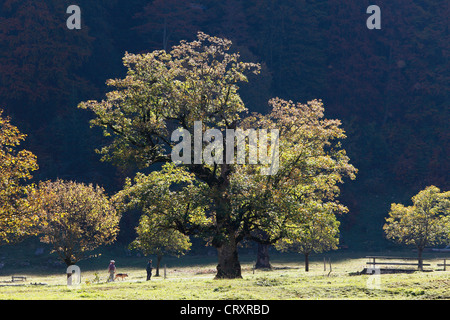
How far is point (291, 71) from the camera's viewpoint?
79.9m

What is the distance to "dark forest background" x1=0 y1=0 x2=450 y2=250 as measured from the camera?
220 ft

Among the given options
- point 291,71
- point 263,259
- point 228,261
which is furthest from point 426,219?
point 291,71

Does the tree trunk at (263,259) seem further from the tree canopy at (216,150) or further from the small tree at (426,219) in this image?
the tree canopy at (216,150)

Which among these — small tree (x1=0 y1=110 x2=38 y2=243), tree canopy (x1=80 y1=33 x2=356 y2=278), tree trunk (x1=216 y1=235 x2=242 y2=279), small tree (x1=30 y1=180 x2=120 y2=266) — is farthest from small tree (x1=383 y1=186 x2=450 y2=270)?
small tree (x1=0 y1=110 x2=38 y2=243)

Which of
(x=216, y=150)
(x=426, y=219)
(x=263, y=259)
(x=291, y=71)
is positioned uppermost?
(x=291, y=71)

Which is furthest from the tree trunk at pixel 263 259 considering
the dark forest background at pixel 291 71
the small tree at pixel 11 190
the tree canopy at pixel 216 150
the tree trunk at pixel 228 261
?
the small tree at pixel 11 190

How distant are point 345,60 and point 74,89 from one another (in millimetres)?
38440

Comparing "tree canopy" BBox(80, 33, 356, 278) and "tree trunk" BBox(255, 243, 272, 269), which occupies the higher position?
"tree canopy" BBox(80, 33, 356, 278)

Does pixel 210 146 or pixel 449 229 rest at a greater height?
pixel 210 146

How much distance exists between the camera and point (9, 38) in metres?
67.2

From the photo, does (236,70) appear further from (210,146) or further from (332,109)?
(332,109)

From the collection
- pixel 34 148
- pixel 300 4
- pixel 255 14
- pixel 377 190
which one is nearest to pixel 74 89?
pixel 34 148

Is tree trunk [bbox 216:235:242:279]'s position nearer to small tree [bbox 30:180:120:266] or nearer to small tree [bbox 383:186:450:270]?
small tree [bbox 30:180:120:266]

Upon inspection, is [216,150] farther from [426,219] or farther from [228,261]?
[426,219]
